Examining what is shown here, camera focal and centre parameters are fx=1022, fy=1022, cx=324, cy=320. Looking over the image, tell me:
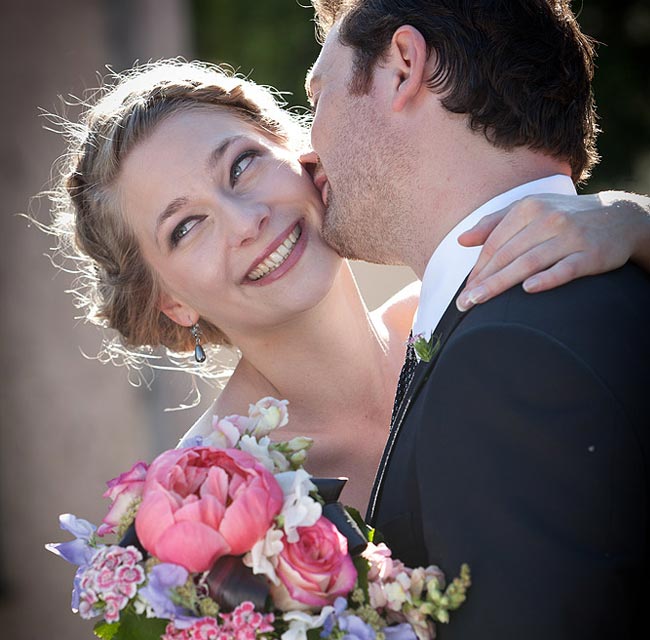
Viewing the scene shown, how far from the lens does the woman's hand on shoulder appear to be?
86.4 inches

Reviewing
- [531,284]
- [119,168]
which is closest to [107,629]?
[531,284]

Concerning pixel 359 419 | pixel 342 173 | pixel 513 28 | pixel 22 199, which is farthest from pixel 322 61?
pixel 22 199

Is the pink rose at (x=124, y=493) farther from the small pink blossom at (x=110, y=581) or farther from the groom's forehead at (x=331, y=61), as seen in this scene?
the groom's forehead at (x=331, y=61)

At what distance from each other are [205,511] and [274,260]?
1.41m

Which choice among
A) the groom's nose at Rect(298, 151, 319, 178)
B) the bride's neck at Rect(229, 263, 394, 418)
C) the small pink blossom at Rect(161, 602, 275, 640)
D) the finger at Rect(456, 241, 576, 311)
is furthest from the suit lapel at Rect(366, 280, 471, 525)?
the groom's nose at Rect(298, 151, 319, 178)

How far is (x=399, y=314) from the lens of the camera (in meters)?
4.25

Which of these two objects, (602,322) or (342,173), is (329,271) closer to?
(342,173)

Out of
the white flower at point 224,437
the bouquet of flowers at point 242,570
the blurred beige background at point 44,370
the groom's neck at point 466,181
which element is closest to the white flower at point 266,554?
the bouquet of flowers at point 242,570

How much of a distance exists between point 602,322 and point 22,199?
5797 millimetres

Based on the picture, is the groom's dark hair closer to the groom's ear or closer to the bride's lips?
the groom's ear

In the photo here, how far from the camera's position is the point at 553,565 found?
189 cm

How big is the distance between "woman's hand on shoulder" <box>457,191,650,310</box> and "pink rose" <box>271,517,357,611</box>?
24.1 inches

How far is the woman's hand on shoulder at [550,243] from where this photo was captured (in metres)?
2.20

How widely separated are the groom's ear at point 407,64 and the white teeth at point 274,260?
29.3 inches
